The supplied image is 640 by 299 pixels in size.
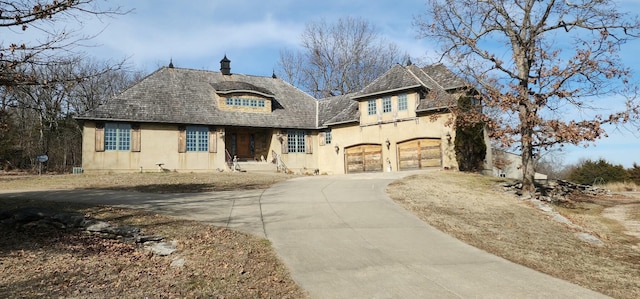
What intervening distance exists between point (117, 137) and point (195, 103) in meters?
5.27

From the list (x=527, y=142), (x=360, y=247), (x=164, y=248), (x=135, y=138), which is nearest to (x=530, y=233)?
(x=360, y=247)

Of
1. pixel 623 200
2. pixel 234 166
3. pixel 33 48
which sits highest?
pixel 33 48

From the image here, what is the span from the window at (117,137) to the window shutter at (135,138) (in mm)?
166

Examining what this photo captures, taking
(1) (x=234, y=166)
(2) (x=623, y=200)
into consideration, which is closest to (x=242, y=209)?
(1) (x=234, y=166)

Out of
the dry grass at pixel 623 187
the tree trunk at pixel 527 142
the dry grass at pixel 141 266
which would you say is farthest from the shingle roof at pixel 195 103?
the dry grass at pixel 623 187

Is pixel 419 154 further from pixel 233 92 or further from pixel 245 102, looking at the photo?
pixel 233 92

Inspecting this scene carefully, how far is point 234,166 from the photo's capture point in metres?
26.3

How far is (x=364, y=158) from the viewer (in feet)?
90.8

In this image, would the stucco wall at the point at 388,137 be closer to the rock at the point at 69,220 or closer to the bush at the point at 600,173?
the bush at the point at 600,173

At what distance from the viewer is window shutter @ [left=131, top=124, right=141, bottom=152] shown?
2506 centimetres

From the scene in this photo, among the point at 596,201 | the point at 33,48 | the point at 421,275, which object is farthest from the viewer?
the point at 596,201

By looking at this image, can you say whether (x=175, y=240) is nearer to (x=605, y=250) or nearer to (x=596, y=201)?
(x=605, y=250)

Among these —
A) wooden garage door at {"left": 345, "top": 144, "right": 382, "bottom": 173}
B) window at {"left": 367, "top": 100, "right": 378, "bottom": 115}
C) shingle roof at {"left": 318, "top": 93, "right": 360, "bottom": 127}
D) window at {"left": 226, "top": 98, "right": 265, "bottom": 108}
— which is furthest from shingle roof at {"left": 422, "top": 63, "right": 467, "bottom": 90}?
window at {"left": 226, "top": 98, "right": 265, "bottom": 108}

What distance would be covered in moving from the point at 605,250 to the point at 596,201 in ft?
45.4
